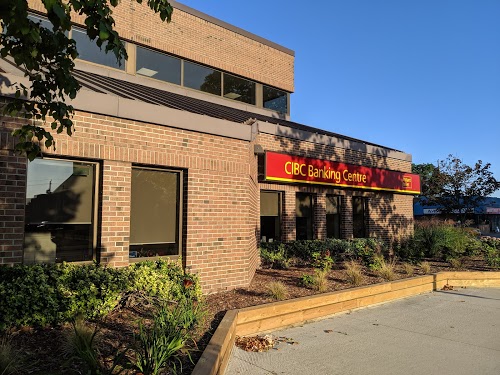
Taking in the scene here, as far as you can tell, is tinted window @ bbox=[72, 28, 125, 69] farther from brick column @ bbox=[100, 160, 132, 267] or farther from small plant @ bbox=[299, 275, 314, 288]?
small plant @ bbox=[299, 275, 314, 288]

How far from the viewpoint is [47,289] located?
5.32 meters

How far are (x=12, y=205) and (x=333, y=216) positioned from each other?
1118cm

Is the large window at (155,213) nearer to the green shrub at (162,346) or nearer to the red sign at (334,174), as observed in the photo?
the green shrub at (162,346)

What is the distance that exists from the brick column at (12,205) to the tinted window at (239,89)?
35.0 feet

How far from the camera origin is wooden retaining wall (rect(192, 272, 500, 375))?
446cm

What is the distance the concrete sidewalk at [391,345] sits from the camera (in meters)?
4.98

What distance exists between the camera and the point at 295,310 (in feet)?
22.4

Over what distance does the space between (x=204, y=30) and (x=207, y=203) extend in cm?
969

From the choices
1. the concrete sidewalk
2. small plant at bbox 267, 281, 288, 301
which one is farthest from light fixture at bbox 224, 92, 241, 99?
the concrete sidewalk

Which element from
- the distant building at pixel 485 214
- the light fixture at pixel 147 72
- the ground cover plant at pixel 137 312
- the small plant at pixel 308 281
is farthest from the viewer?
the distant building at pixel 485 214

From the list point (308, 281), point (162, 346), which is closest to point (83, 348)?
point (162, 346)

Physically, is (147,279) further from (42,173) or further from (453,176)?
(453,176)

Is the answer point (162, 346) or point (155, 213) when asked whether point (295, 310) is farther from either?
point (162, 346)

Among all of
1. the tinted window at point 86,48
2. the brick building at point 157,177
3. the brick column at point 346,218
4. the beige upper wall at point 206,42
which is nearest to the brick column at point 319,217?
the brick building at point 157,177
